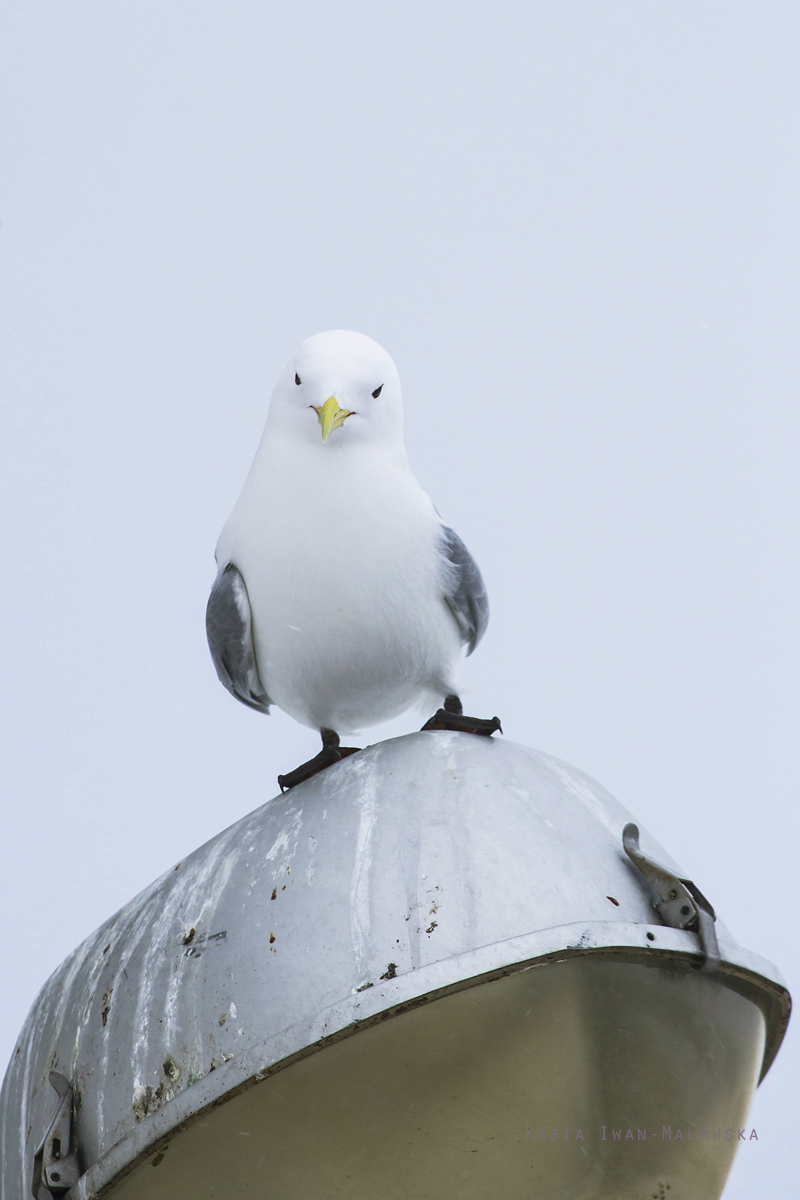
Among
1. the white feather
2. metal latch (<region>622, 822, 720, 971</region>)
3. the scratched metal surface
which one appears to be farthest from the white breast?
metal latch (<region>622, 822, 720, 971</region>)

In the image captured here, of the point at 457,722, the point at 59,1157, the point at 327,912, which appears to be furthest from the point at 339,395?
the point at 59,1157

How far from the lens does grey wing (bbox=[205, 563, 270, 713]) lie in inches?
39.0

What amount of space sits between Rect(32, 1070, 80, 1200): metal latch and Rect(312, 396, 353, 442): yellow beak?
50 centimetres

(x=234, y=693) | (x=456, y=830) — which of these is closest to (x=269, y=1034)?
(x=456, y=830)

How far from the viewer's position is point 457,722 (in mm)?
959

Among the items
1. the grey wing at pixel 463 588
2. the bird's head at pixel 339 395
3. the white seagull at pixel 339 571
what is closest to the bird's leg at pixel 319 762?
the white seagull at pixel 339 571

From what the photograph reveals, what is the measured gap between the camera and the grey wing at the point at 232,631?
99 centimetres

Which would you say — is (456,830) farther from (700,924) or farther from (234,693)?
(234,693)

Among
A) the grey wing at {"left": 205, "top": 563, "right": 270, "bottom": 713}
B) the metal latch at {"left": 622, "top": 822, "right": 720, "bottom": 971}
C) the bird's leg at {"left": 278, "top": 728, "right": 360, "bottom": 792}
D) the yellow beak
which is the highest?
the yellow beak

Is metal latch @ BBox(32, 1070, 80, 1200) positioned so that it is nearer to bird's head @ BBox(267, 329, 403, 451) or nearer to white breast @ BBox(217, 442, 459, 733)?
white breast @ BBox(217, 442, 459, 733)

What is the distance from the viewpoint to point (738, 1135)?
82 cm

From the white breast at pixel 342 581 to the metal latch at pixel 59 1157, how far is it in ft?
Answer: 1.13

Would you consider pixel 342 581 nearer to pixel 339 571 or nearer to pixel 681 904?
pixel 339 571

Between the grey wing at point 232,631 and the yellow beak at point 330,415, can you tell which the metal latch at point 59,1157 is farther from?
the yellow beak at point 330,415
